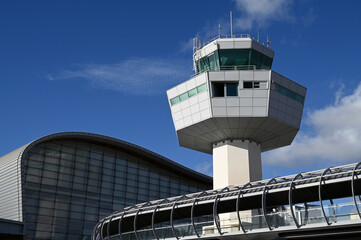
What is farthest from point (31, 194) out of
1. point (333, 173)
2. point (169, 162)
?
point (333, 173)

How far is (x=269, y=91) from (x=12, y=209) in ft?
88.7

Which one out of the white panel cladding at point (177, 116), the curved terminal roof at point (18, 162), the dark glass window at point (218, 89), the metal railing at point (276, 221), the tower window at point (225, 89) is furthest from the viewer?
the curved terminal roof at point (18, 162)

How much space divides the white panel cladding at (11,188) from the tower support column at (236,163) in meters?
19.2

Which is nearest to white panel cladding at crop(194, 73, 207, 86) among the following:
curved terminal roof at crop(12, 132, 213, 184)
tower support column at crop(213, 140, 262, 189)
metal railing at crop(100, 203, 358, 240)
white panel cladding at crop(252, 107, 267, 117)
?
white panel cladding at crop(252, 107, 267, 117)

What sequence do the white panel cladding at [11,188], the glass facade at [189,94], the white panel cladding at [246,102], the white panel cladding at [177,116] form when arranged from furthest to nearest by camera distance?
the white panel cladding at [11,188] → the white panel cladding at [177,116] → the glass facade at [189,94] → the white panel cladding at [246,102]

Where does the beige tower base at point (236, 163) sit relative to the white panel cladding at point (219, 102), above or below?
below

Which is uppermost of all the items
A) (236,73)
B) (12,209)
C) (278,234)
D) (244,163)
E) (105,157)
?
(236,73)

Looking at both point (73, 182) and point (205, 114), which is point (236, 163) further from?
point (73, 182)

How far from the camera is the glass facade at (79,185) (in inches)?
1751

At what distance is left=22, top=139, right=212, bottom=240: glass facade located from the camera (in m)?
44.5

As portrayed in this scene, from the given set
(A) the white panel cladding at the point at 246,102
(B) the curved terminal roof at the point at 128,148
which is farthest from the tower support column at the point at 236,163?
(B) the curved terminal roof at the point at 128,148

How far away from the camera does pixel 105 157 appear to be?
169 feet

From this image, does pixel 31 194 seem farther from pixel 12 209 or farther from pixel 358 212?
pixel 358 212

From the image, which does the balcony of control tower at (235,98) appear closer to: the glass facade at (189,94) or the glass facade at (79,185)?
the glass facade at (189,94)
